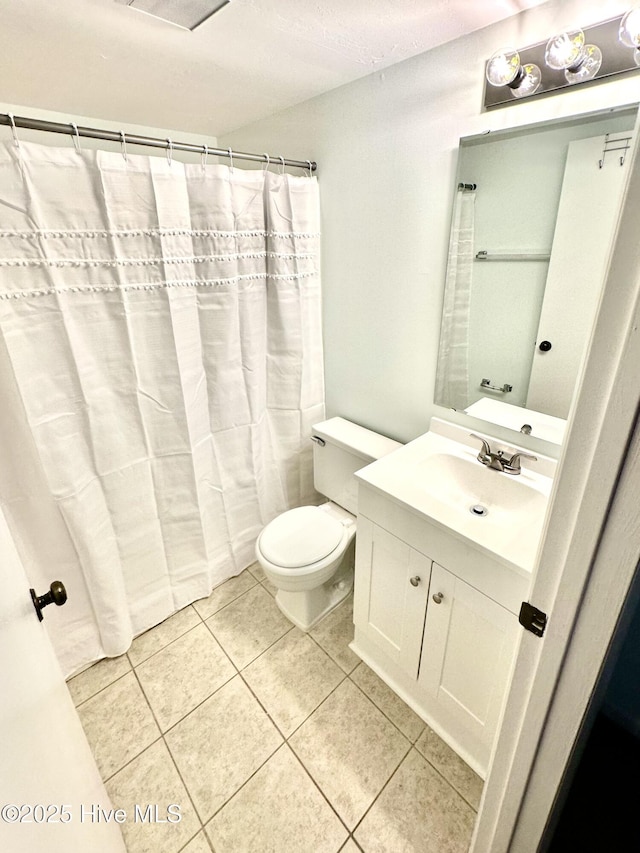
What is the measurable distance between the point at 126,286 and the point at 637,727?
181 centimetres

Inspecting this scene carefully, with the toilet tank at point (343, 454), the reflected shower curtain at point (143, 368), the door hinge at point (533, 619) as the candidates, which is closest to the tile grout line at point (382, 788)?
the toilet tank at point (343, 454)

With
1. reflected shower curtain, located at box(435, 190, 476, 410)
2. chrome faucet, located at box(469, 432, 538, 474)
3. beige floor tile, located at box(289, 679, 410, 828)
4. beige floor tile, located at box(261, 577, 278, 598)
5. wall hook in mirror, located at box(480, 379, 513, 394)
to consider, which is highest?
reflected shower curtain, located at box(435, 190, 476, 410)

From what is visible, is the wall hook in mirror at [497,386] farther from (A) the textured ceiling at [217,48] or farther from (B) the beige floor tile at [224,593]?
(B) the beige floor tile at [224,593]

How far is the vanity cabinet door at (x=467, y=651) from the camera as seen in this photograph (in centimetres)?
110

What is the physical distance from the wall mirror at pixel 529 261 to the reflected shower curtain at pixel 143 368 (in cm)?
73

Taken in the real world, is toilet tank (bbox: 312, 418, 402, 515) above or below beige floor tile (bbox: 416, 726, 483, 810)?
above

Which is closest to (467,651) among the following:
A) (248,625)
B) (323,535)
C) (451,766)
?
(451,766)

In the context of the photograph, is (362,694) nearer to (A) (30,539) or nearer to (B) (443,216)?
(A) (30,539)

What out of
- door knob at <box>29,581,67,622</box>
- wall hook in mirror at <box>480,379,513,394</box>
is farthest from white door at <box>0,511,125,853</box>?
wall hook in mirror at <box>480,379,513,394</box>

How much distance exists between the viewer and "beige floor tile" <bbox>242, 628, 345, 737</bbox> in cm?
147

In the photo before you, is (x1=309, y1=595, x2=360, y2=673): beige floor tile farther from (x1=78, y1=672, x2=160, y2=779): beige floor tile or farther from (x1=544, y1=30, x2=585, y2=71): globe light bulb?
(x1=544, y1=30, x2=585, y2=71): globe light bulb

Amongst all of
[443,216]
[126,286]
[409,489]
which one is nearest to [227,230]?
[126,286]

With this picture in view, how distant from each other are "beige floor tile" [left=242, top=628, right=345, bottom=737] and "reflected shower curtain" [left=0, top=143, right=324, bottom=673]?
49cm

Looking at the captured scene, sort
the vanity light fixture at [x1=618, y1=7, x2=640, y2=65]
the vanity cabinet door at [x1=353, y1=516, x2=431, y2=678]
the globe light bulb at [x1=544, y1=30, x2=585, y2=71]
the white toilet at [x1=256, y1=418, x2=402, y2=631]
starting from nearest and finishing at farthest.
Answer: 1. the vanity light fixture at [x1=618, y1=7, x2=640, y2=65]
2. the globe light bulb at [x1=544, y1=30, x2=585, y2=71]
3. the vanity cabinet door at [x1=353, y1=516, x2=431, y2=678]
4. the white toilet at [x1=256, y1=418, x2=402, y2=631]
